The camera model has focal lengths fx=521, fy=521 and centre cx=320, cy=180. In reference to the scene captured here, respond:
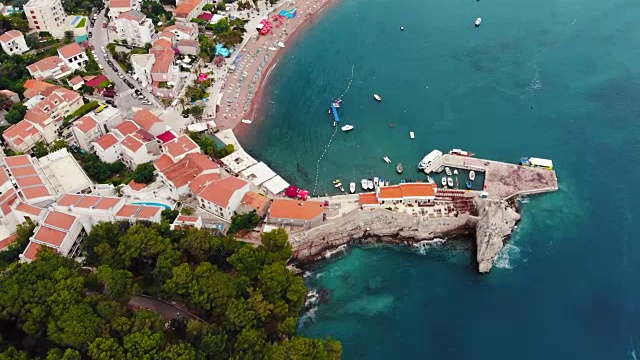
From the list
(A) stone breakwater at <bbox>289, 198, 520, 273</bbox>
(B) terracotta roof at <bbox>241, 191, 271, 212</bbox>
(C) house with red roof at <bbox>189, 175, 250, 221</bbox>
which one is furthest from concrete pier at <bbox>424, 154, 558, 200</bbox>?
(C) house with red roof at <bbox>189, 175, 250, 221</bbox>

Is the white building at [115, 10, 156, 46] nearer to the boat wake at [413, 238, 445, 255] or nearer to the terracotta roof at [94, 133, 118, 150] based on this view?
the terracotta roof at [94, 133, 118, 150]

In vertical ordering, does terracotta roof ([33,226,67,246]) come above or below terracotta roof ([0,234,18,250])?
above

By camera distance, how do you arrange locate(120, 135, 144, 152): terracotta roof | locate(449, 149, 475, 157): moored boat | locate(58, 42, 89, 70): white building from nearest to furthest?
locate(120, 135, 144, 152): terracotta roof
locate(449, 149, 475, 157): moored boat
locate(58, 42, 89, 70): white building

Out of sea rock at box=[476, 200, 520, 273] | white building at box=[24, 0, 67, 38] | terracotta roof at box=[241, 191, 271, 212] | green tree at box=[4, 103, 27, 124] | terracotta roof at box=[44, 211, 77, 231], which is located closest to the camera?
terracotta roof at box=[44, 211, 77, 231]

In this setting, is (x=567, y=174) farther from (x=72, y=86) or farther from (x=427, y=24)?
(x=72, y=86)

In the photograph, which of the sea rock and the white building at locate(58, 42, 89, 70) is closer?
the sea rock

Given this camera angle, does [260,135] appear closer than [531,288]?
No

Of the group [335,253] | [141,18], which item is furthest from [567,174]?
[141,18]

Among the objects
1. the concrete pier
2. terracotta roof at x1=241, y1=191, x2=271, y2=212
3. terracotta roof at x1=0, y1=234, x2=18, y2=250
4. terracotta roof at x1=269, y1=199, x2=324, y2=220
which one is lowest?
the concrete pier
